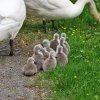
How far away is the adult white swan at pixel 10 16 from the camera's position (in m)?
8.15

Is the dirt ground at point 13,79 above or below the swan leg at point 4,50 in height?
above

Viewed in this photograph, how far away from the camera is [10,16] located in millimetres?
8188

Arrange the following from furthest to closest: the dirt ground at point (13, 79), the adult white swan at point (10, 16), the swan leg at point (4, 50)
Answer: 1. the swan leg at point (4, 50)
2. the adult white swan at point (10, 16)
3. the dirt ground at point (13, 79)

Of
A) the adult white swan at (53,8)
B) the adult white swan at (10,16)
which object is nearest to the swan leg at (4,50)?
the adult white swan at (10,16)

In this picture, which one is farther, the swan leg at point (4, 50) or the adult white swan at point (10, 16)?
the swan leg at point (4, 50)

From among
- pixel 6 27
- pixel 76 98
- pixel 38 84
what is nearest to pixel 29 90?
pixel 38 84

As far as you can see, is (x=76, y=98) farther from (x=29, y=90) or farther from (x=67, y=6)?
(x=67, y=6)

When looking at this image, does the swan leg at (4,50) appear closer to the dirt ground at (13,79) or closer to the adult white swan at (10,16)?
the dirt ground at (13,79)

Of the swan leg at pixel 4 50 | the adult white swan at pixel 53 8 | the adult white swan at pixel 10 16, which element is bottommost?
the swan leg at pixel 4 50

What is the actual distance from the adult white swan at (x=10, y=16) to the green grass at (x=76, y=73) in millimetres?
878

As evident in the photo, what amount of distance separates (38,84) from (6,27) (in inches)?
44.6

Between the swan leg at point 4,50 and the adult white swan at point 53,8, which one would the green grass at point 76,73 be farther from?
the swan leg at point 4,50

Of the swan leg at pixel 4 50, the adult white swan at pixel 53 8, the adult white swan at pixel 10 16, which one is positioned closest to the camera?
the adult white swan at pixel 10 16

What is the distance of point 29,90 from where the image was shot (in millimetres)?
7379
